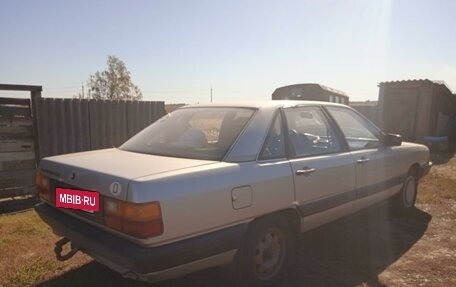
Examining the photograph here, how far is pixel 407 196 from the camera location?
588cm

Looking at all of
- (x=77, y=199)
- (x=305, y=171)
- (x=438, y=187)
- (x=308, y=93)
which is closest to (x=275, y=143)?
(x=305, y=171)

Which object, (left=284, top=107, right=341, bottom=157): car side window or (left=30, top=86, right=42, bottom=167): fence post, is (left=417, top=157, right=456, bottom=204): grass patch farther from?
(left=30, top=86, right=42, bottom=167): fence post

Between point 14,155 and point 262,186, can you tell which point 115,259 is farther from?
point 14,155

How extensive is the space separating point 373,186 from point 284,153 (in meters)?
1.64

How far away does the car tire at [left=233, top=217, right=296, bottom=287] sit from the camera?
322cm

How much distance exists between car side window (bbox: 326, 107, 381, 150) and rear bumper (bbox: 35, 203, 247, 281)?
192 centimetres

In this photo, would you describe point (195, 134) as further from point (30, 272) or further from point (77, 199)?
point (30, 272)

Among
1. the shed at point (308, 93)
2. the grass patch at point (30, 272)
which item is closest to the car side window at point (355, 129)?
the grass patch at point (30, 272)

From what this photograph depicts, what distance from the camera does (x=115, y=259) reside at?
8.86 ft

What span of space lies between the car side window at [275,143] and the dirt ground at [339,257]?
1011mm

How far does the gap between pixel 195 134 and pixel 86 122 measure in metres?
4.69

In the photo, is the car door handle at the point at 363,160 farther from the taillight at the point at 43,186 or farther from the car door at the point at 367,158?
the taillight at the point at 43,186

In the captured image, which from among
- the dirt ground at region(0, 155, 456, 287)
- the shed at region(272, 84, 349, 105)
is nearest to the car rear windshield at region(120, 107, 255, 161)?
the dirt ground at region(0, 155, 456, 287)

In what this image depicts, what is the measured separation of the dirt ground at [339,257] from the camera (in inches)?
146
